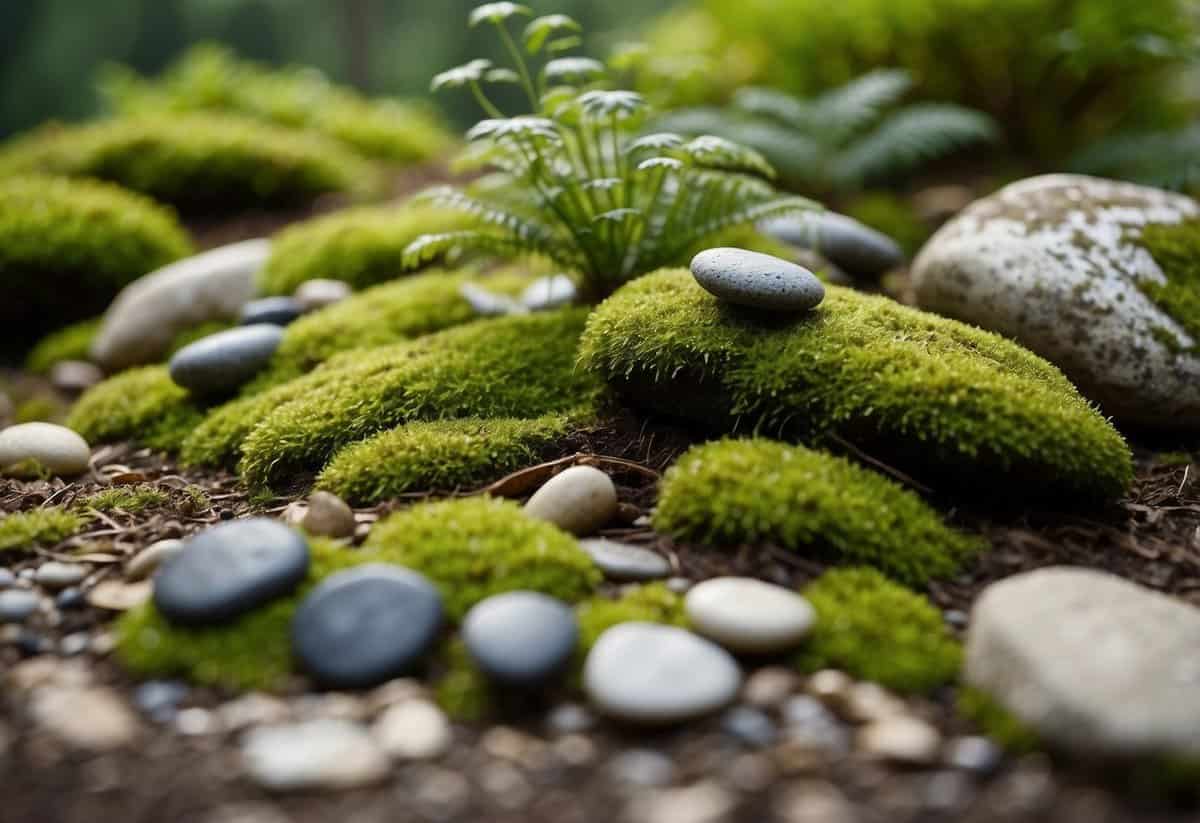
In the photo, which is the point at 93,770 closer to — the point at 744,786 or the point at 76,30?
the point at 744,786

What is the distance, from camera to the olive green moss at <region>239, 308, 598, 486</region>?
11.9 ft

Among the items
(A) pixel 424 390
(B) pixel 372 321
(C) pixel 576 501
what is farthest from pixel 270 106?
(C) pixel 576 501

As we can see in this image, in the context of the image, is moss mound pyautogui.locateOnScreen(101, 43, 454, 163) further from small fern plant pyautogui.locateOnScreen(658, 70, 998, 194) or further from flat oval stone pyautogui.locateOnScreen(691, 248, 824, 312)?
flat oval stone pyautogui.locateOnScreen(691, 248, 824, 312)

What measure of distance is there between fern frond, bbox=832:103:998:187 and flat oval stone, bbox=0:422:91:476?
16.0 feet

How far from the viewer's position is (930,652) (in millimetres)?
2426

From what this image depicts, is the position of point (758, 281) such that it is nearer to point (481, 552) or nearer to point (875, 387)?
point (875, 387)

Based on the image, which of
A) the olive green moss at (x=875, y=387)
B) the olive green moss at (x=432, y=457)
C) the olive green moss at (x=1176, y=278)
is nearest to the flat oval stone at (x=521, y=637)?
the olive green moss at (x=432, y=457)

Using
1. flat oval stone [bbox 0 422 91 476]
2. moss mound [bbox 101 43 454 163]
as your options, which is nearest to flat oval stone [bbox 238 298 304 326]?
flat oval stone [bbox 0 422 91 476]

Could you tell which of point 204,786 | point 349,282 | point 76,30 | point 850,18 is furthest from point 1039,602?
point 76,30

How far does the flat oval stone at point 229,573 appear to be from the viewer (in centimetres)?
244

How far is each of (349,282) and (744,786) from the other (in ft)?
14.5

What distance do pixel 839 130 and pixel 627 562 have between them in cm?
453

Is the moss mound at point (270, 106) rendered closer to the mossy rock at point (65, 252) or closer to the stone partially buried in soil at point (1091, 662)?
the mossy rock at point (65, 252)

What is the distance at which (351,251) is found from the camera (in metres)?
5.75
